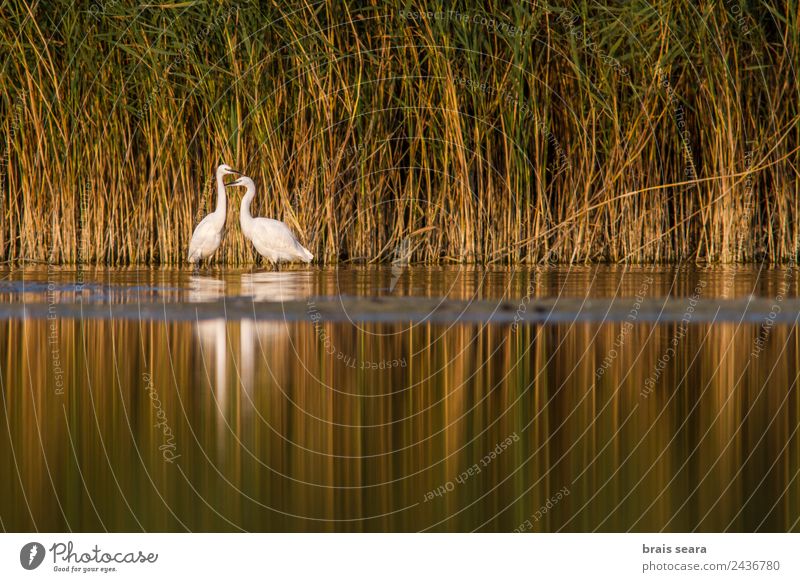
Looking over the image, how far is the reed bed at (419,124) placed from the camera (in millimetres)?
9562

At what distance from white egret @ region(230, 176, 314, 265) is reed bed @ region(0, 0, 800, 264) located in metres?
0.48

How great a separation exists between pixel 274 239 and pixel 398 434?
6013 mm

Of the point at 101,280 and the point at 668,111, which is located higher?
the point at 668,111

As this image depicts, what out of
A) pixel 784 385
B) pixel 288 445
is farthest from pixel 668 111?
pixel 288 445

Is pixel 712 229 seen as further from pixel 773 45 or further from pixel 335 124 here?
pixel 335 124

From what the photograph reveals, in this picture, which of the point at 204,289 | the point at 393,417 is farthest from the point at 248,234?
the point at 393,417

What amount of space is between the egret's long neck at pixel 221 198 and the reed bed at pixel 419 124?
0.38m

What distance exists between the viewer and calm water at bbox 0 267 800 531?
118 inches

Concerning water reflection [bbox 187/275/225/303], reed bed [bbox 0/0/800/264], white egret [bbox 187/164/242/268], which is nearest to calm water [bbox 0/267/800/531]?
water reflection [bbox 187/275/225/303]

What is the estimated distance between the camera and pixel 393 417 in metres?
3.89

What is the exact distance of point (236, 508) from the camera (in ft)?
9.78

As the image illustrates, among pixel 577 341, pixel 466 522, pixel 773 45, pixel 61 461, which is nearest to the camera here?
pixel 466 522

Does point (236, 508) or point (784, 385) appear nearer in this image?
point (236, 508)

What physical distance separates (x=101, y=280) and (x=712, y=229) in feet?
14.7
